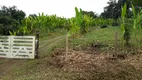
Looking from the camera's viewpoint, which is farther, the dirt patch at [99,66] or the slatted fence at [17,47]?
the slatted fence at [17,47]

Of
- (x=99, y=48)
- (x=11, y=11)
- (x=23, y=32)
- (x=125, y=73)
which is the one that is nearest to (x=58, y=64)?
(x=125, y=73)

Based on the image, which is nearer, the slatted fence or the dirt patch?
the dirt patch

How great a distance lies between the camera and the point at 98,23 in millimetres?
35219

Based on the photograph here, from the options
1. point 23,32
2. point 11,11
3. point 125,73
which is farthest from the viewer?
point 11,11

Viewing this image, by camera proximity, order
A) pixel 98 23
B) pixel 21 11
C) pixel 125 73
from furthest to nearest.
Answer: pixel 98 23
pixel 21 11
pixel 125 73

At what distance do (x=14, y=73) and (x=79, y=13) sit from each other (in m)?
6.49

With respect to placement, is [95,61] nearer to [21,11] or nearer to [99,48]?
[99,48]

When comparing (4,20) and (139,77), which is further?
(4,20)

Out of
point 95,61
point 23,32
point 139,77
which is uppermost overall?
point 23,32

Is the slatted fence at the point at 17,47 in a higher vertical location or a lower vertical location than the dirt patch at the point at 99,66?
higher

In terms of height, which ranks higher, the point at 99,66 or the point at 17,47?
the point at 17,47

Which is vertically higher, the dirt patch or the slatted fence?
the slatted fence

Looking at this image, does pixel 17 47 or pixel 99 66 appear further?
pixel 17 47

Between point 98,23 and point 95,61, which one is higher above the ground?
point 98,23
